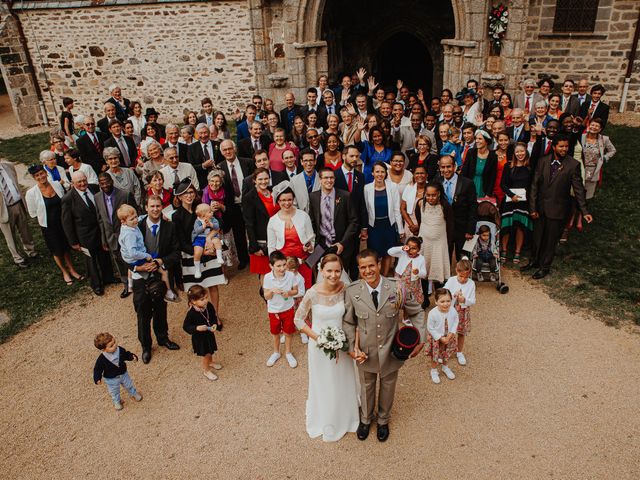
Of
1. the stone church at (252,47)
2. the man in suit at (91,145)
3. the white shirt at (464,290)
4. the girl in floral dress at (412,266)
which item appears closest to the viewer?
the white shirt at (464,290)

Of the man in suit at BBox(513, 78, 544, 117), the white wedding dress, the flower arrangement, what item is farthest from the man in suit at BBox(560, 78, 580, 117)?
the white wedding dress

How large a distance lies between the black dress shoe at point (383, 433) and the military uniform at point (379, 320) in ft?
1.68

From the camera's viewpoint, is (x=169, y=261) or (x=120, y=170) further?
(x=120, y=170)

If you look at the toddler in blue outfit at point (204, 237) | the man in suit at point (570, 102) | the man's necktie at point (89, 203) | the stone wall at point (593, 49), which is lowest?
the toddler in blue outfit at point (204, 237)

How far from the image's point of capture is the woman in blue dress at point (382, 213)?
6547 millimetres

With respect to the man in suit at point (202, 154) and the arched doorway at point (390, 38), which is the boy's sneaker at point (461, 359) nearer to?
the man in suit at point (202, 154)

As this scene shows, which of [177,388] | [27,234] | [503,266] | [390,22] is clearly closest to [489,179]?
→ [503,266]

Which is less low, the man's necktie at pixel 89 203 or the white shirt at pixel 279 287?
the man's necktie at pixel 89 203

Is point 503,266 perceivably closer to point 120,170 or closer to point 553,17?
point 120,170

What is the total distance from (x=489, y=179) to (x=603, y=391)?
3253mm

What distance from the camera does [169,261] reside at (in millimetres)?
5961

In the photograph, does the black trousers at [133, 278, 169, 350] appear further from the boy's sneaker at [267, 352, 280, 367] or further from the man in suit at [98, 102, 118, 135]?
the man in suit at [98, 102, 118, 135]

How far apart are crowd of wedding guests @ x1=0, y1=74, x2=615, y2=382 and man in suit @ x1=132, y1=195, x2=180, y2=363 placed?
2 cm

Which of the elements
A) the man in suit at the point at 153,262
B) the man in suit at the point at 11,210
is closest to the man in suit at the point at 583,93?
the man in suit at the point at 153,262
